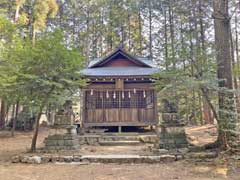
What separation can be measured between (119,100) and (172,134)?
6431 mm

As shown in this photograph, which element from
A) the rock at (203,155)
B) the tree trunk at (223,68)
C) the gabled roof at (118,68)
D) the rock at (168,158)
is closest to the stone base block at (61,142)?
the rock at (168,158)

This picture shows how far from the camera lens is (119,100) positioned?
49.4 feet

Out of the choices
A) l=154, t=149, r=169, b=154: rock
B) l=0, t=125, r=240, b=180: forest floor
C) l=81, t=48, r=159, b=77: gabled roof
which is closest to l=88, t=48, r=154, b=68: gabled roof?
l=81, t=48, r=159, b=77: gabled roof

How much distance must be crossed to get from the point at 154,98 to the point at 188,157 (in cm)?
769

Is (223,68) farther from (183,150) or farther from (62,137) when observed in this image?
(62,137)

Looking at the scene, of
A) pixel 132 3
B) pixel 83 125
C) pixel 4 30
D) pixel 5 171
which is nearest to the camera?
pixel 5 171

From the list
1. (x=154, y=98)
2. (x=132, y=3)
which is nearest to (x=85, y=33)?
(x=132, y=3)

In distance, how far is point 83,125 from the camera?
14703 millimetres

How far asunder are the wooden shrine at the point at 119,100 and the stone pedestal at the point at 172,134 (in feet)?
17.9

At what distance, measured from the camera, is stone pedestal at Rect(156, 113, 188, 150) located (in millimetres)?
8797

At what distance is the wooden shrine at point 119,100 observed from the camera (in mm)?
14750

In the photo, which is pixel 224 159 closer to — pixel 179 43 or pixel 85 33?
pixel 179 43

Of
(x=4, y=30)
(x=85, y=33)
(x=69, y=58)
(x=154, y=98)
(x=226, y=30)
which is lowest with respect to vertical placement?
(x=154, y=98)

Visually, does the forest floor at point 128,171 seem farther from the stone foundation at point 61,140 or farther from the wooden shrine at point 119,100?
the wooden shrine at point 119,100
